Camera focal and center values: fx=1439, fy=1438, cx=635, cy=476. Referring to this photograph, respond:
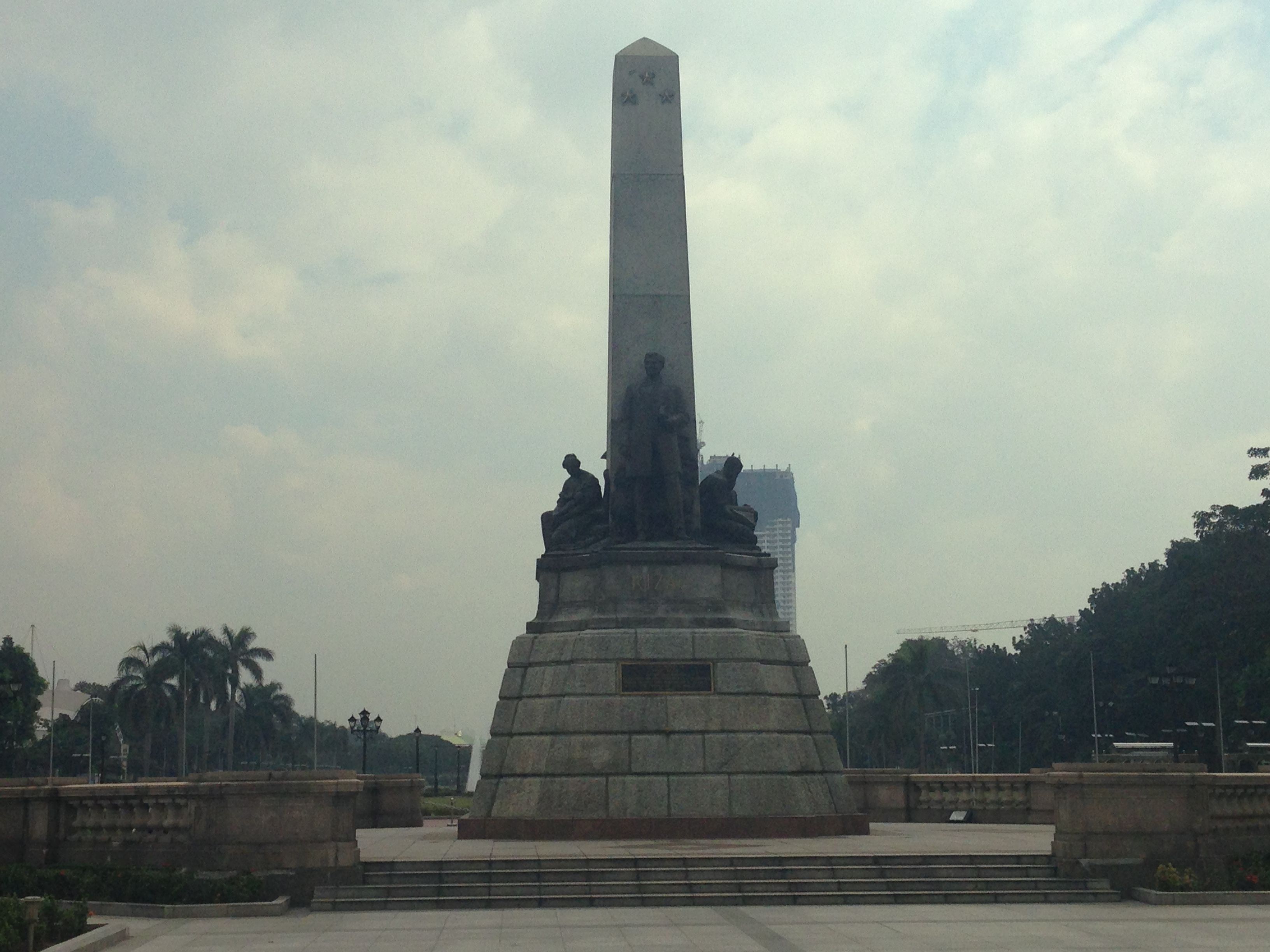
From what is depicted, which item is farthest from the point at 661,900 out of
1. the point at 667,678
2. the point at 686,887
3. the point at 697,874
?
the point at 667,678

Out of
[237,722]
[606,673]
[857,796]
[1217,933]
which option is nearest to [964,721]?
[237,722]

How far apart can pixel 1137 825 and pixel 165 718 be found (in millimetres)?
87316

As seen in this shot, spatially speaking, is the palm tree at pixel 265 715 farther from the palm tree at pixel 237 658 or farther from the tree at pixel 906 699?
the tree at pixel 906 699

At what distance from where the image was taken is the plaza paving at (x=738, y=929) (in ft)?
43.9

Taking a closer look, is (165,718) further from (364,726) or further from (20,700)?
(364,726)

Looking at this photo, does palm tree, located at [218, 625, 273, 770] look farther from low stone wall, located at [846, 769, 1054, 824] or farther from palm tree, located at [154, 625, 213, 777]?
low stone wall, located at [846, 769, 1054, 824]

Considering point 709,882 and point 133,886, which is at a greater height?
point 133,886

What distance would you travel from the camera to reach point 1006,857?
1816cm

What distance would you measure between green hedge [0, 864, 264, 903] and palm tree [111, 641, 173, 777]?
76.5m

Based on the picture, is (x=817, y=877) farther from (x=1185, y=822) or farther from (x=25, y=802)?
(x=25, y=802)

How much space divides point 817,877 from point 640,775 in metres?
5.65

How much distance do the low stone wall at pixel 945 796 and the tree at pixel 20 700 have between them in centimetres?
5216

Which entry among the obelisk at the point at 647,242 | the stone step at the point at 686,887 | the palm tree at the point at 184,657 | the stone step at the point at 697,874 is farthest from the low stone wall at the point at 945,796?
the palm tree at the point at 184,657

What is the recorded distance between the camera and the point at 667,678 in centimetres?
2350
